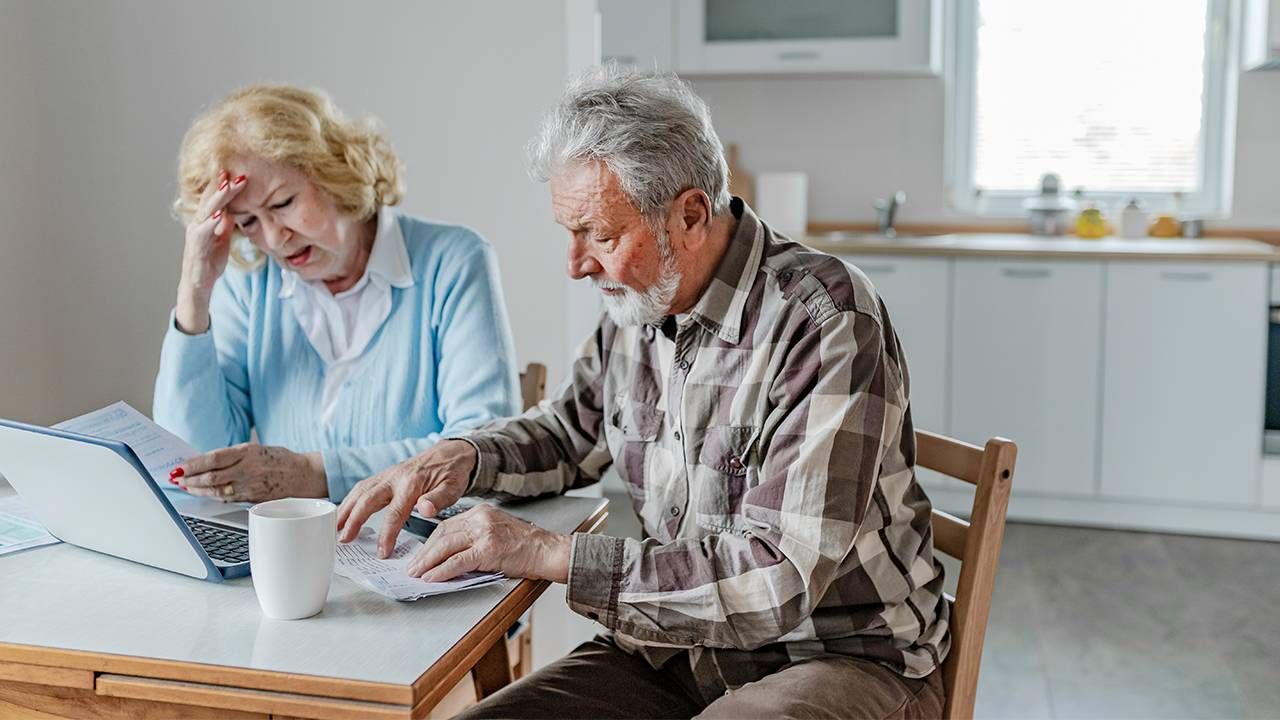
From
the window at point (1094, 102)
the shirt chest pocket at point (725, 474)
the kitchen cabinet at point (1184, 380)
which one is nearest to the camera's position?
the shirt chest pocket at point (725, 474)

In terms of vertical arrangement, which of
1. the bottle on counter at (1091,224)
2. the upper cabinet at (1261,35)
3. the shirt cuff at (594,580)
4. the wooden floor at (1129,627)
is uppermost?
the upper cabinet at (1261,35)

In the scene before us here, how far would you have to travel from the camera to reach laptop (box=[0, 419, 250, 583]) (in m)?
1.22

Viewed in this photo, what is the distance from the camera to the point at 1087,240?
4227 mm

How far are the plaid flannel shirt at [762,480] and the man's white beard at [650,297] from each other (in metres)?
0.04

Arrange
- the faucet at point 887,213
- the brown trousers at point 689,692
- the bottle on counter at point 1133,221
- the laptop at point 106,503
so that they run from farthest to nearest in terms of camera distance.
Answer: the faucet at point 887,213
the bottle on counter at point 1133,221
the brown trousers at point 689,692
the laptop at point 106,503

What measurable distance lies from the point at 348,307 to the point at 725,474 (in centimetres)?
83

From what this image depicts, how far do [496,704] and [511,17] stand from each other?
1.42 meters

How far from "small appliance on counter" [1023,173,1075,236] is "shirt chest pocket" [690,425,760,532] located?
320 cm

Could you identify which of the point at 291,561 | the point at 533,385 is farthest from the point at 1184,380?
the point at 291,561

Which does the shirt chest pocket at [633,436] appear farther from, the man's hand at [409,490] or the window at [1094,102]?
the window at [1094,102]

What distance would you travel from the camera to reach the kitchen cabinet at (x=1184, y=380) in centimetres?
373

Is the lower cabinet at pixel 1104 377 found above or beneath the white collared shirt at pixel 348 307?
beneath

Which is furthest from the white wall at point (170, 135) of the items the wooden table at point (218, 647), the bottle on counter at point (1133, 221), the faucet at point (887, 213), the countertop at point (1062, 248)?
the bottle on counter at point (1133, 221)

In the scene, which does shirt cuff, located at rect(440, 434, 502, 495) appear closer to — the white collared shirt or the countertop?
the white collared shirt
